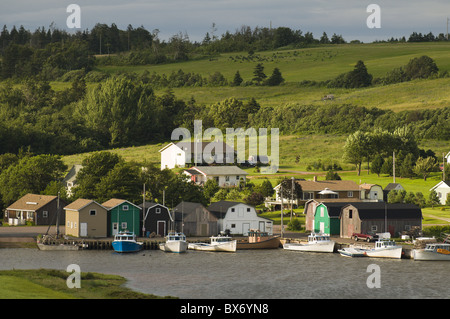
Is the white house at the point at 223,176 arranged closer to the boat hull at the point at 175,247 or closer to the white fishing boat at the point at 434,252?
the boat hull at the point at 175,247

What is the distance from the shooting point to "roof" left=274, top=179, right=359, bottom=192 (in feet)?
325

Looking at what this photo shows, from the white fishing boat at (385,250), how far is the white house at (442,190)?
1068 inches

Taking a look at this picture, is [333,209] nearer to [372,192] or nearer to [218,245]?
[218,245]

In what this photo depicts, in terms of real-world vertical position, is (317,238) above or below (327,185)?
below

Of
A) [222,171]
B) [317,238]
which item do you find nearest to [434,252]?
[317,238]

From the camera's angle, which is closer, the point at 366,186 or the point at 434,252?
the point at 434,252

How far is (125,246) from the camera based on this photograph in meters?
73.3

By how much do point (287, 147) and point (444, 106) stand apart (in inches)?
1798

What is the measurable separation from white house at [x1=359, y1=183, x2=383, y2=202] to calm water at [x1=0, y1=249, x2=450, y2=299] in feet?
88.1

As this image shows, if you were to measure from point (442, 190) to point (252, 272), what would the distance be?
142 ft

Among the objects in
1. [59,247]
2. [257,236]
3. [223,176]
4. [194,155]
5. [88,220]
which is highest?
[194,155]

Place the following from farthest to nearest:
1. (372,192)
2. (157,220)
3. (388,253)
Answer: (372,192), (157,220), (388,253)

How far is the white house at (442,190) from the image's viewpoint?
96.7 meters
